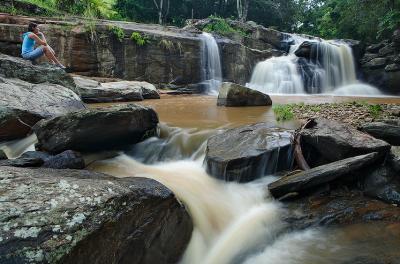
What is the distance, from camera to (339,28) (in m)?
23.8

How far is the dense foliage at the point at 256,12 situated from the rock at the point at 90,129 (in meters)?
12.4

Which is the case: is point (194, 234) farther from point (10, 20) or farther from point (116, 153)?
point (10, 20)

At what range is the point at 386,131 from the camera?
5.00 metres

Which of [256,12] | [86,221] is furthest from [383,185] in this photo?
[256,12]

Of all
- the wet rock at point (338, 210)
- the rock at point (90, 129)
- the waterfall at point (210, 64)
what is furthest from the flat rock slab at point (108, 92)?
the wet rock at point (338, 210)

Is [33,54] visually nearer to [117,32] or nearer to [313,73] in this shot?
[117,32]

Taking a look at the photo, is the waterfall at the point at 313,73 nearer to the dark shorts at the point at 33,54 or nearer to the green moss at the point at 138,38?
the green moss at the point at 138,38

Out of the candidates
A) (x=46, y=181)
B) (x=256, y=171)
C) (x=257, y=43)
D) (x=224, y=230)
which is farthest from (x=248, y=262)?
(x=257, y=43)

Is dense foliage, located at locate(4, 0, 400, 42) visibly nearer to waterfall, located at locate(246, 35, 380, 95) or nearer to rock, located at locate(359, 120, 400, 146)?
waterfall, located at locate(246, 35, 380, 95)

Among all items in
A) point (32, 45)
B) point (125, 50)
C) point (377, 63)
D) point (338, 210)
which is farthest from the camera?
point (377, 63)

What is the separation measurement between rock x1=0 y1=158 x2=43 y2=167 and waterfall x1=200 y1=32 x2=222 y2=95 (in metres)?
11.4

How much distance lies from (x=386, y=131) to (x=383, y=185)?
118 cm

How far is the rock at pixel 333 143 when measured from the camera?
14.8 feet

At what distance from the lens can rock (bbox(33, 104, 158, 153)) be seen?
5191 mm
